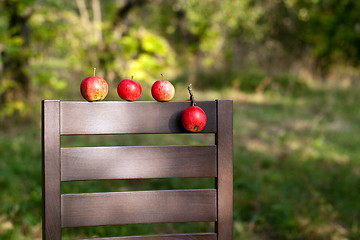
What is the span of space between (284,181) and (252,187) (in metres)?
0.38

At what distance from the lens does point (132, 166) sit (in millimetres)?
1209

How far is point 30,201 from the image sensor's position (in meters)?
2.99

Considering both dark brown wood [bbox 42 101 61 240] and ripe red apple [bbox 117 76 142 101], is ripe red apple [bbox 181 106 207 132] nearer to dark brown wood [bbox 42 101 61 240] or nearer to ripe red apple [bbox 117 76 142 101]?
ripe red apple [bbox 117 76 142 101]

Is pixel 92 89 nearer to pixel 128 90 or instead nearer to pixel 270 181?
pixel 128 90

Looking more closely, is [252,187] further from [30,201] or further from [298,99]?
[298,99]

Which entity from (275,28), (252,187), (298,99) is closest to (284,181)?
(252,187)

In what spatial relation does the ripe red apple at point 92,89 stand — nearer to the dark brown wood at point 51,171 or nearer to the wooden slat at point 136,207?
the dark brown wood at point 51,171

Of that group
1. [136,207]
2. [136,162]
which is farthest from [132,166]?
[136,207]

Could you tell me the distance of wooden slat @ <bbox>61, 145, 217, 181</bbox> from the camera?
118cm

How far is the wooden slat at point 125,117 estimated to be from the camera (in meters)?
1.17

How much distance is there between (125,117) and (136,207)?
0.89 feet

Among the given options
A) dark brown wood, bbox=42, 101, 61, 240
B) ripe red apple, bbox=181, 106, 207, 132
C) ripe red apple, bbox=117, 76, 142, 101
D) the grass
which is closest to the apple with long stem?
ripe red apple, bbox=181, 106, 207, 132

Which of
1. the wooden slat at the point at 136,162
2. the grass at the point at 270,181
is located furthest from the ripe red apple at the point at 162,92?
the grass at the point at 270,181

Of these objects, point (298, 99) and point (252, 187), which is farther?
point (298, 99)
